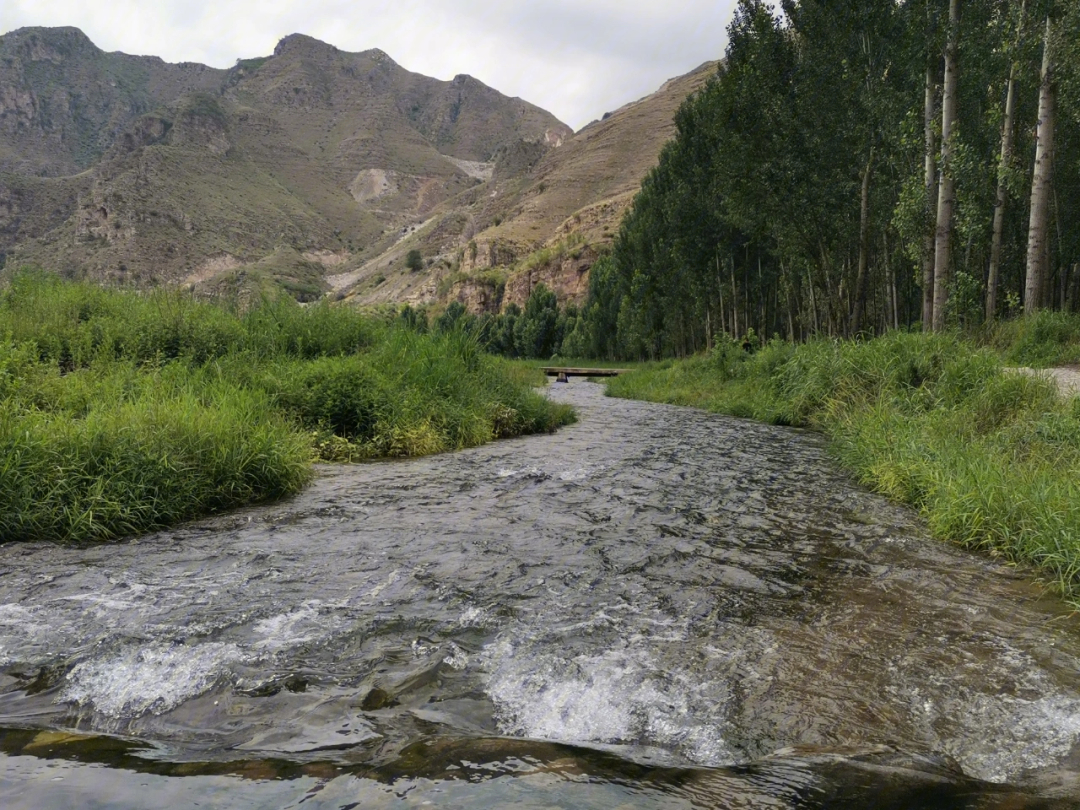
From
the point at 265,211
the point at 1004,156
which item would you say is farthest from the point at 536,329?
the point at 265,211

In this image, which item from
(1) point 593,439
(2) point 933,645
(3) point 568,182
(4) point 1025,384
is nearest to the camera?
(2) point 933,645

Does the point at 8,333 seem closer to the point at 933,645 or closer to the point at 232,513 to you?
the point at 232,513

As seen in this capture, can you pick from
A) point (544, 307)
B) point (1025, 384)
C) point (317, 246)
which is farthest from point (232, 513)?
point (317, 246)

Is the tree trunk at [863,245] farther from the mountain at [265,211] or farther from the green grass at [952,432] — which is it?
the mountain at [265,211]

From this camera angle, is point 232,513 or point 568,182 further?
point 568,182

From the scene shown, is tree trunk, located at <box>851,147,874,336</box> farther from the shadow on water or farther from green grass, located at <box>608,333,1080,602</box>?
the shadow on water

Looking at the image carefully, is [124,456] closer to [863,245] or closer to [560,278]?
[863,245]

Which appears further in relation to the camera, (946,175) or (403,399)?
(946,175)

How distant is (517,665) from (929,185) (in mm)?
18218

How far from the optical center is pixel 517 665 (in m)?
3.45

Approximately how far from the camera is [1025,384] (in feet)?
32.0

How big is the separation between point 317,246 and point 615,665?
561 feet

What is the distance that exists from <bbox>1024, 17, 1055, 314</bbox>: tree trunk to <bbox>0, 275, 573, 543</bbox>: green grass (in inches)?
424

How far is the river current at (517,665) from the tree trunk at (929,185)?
13.4m
